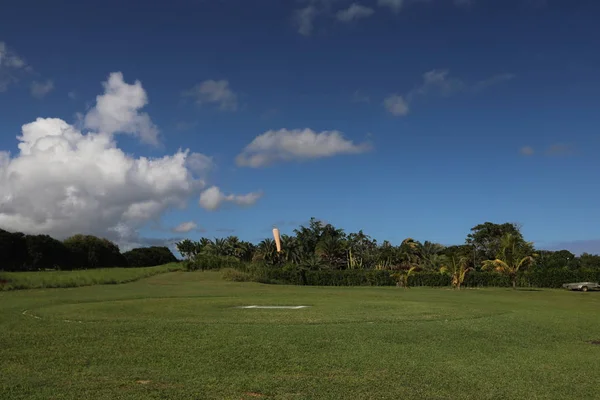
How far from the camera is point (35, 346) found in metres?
10.4

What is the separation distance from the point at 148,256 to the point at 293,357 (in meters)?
120

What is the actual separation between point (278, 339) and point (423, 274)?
42.9 meters

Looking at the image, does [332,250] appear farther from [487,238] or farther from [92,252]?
[92,252]

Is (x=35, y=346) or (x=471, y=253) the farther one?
(x=471, y=253)

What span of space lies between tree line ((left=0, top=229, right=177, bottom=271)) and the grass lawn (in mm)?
71844

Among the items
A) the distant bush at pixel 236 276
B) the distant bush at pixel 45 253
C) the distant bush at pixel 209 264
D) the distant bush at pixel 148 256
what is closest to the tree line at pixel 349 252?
the distant bush at pixel 209 264

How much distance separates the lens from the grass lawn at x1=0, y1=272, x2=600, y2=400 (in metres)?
7.23

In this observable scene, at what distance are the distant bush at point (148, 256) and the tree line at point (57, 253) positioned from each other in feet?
0.77

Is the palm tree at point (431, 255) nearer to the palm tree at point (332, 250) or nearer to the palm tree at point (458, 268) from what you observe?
the palm tree at point (332, 250)

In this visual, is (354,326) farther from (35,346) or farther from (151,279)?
(151,279)

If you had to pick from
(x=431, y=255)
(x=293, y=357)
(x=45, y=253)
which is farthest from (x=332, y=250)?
(x=293, y=357)

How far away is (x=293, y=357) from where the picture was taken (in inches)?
374

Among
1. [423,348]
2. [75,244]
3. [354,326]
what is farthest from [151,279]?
[75,244]

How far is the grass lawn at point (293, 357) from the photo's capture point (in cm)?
723
